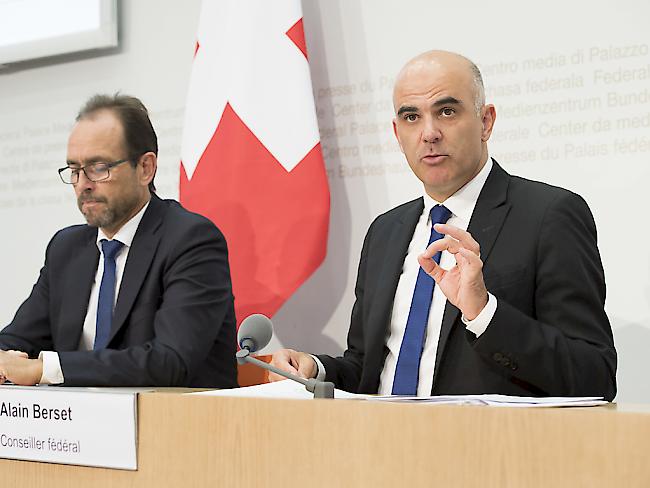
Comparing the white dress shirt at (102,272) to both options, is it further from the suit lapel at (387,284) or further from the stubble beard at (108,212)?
the suit lapel at (387,284)

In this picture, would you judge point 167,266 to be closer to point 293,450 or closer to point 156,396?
point 156,396

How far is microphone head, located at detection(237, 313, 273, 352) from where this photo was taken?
170 cm

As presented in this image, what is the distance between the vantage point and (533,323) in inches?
78.2

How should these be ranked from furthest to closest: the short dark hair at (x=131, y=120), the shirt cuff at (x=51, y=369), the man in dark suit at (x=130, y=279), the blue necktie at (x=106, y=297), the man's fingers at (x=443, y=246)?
the short dark hair at (x=131, y=120), the blue necktie at (x=106, y=297), the man in dark suit at (x=130, y=279), the shirt cuff at (x=51, y=369), the man's fingers at (x=443, y=246)

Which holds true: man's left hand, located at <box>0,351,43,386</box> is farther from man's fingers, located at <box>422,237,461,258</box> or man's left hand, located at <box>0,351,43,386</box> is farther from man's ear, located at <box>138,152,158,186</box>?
man's fingers, located at <box>422,237,461,258</box>

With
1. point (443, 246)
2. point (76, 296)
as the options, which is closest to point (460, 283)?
point (443, 246)

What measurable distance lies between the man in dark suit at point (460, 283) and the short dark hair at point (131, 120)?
3.18 ft

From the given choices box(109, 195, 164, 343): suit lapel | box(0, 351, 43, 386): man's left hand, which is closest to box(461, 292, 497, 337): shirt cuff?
box(0, 351, 43, 386): man's left hand

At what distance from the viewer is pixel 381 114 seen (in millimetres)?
3594

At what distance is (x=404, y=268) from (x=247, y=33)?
4.71 feet

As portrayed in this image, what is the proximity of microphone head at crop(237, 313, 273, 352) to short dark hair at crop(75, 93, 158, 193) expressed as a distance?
5.23ft

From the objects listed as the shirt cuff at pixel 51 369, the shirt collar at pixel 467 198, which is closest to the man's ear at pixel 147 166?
the shirt cuff at pixel 51 369

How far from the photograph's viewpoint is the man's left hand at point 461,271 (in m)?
1.77

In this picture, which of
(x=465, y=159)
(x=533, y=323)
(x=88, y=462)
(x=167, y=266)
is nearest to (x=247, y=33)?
(x=167, y=266)
